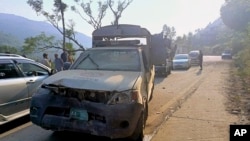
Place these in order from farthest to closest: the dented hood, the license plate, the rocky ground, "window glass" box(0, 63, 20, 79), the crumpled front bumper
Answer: the rocky ground → "window glass" box(0, 63, 20, 79) → the dented hood → the license plate → the crumpled front bumper

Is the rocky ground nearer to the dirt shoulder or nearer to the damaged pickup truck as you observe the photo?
the dirt shoulder

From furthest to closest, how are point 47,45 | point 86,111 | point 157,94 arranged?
point 47,45 < point 157,94 < point 86,111

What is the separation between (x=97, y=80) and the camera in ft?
17.3

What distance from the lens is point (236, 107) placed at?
A: 8938 millimetres

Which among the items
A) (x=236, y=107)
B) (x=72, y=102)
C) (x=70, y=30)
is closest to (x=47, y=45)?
(x=70, y=30)

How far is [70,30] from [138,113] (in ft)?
102

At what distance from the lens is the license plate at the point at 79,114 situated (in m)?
4.95

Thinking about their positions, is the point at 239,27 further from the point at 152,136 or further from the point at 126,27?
the point at 152,136

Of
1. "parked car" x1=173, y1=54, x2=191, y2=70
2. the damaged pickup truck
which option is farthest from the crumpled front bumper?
"parked car" x1=173, y1=54, x2=191, y2=70

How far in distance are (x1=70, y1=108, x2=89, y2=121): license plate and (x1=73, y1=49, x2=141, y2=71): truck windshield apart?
1671 mm

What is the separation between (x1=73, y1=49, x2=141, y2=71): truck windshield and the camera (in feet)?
21.4

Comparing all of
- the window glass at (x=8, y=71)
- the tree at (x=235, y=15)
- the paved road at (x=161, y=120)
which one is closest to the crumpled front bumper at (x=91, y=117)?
the paved road at (x=161, y=120)

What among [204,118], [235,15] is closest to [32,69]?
[204,118]

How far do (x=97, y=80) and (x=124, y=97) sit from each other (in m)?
0.63
